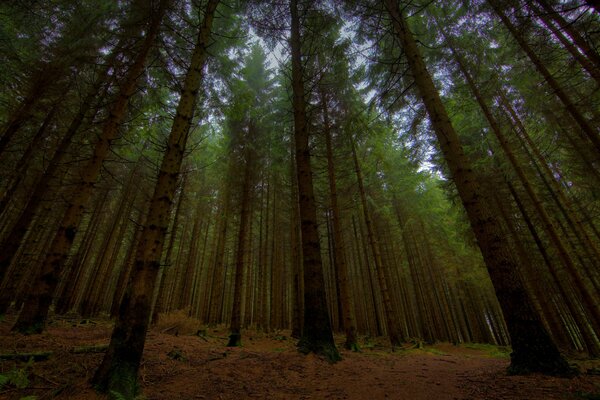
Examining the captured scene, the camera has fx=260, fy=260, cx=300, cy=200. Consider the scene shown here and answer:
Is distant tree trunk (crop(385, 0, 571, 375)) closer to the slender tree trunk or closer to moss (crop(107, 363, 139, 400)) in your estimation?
moss (crop(107, 363, 139, 400))

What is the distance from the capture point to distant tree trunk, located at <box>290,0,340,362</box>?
543 centimetres

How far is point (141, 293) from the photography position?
10.9 feet

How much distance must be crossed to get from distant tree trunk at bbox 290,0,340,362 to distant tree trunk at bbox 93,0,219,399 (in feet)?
10.4

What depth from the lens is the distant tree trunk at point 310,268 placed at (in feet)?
17.8

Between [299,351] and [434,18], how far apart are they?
12.7m

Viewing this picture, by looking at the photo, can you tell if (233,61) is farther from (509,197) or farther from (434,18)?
(509,197)

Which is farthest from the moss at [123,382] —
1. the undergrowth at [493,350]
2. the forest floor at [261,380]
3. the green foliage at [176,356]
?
the undergrowth at [493,350]

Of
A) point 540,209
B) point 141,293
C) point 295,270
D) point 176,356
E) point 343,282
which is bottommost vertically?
point 176,356

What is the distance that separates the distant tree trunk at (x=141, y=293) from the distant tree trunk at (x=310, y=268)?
3.16m

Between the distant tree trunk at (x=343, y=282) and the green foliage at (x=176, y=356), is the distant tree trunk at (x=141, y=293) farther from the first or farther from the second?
the distant tree trunk at (x=343, y=282)

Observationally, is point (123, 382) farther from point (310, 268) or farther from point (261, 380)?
point (310, 268)

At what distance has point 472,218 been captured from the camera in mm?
4668

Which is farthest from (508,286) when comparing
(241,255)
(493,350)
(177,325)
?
(493,350)

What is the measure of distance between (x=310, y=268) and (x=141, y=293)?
3487mm
